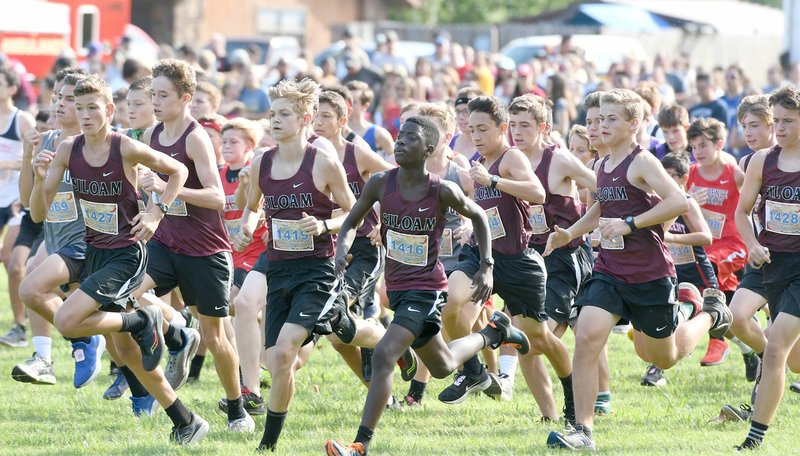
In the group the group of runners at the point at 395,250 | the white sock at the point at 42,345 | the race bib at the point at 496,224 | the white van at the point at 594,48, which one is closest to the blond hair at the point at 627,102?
the group of runners at the point at 395,250

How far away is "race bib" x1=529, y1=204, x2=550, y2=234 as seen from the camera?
8211mm

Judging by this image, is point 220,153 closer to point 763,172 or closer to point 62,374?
point 62,374

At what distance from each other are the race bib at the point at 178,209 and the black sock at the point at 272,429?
5.25 feet

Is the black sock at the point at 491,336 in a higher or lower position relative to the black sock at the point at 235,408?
higher

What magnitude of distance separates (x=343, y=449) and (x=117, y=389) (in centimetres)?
291

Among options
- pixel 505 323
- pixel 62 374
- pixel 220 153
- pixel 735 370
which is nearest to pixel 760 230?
pixel 505 323

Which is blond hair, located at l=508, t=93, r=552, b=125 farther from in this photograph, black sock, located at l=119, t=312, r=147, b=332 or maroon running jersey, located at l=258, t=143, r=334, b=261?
black sock, located at l=119, t=312, r=147, b=332

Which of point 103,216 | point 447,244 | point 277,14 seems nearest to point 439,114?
point 447,244

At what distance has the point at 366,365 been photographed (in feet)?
26.9

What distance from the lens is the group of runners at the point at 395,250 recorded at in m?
6.73

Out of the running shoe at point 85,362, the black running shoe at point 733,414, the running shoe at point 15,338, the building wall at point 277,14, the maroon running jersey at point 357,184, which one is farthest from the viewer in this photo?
the building wall at point 277,14

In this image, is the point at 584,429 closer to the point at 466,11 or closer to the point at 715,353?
the point at 715,353

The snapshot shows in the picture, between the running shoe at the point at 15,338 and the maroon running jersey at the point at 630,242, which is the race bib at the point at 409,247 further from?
the running shoe at the point at 15,338

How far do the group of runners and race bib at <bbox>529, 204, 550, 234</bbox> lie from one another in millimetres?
14
